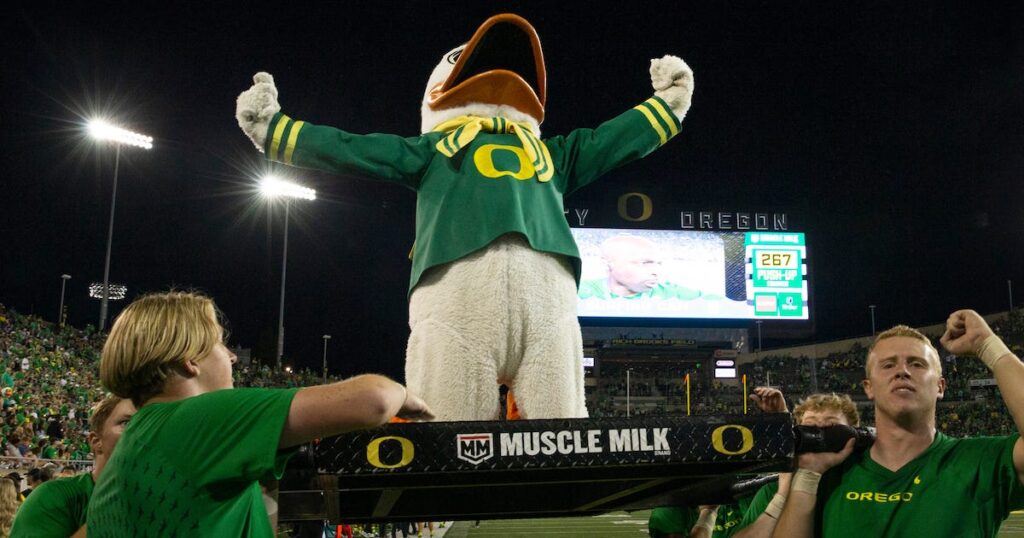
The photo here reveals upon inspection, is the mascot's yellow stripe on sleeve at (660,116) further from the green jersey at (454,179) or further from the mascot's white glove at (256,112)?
the mascot's white glove at (256,112)

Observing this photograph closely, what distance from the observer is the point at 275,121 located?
3.44 m

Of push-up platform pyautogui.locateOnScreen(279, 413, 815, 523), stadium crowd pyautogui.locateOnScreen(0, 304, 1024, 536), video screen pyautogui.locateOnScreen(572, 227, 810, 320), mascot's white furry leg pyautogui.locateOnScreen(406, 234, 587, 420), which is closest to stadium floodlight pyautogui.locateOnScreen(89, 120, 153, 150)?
stadium crowd pyautogui.locateOnScreen(0, 304, 1024, 536)

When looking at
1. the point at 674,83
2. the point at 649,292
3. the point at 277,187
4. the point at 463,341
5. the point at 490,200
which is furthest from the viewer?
the point at 649,292

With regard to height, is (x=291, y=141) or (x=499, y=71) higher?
(x=499, y=71)

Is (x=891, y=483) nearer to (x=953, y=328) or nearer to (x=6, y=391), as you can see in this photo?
(x=953, y=328)

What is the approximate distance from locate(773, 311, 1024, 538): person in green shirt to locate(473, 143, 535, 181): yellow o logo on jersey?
153cm

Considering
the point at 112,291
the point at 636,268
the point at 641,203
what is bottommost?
the point at 636,268

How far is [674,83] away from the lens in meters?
3.90

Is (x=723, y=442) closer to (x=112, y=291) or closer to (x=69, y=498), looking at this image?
(x=69, y=498)

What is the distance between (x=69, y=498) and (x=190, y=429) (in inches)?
A: 65.6

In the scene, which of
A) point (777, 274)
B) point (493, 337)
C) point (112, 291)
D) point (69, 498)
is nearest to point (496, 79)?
point (493, 337)

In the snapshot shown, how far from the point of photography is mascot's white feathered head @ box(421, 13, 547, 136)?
144 inches

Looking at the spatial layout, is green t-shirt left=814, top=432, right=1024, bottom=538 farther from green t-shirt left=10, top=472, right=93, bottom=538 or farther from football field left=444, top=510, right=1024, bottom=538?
football field left=444, top=510, right=1024, bottom=538

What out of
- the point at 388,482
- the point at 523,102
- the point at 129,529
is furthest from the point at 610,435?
the point at 523,102
